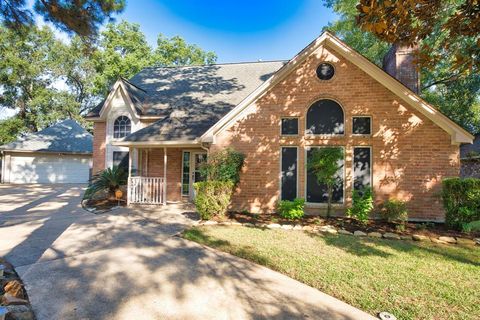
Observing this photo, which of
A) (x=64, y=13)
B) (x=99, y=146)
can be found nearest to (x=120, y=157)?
(x=99, y=146)

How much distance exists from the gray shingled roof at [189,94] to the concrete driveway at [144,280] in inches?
206

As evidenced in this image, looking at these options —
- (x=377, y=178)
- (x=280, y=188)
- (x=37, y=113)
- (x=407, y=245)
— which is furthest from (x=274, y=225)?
(x=37, y=113)

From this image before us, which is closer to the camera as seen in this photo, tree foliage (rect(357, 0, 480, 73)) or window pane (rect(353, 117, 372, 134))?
tree foliage (rect(357, 0, 480, 73))

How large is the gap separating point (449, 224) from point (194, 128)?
9.42 metres

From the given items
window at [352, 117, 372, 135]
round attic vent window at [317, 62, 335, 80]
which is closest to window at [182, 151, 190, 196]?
round attic vent window at [317, 62, 335, 80]

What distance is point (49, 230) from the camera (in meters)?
6.88

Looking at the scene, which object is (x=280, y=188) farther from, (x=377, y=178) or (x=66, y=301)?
(x=66, y=301)

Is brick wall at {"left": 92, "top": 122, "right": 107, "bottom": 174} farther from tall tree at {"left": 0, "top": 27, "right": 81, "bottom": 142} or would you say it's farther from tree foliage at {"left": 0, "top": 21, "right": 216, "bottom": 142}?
tall tree at {"left": 0, "top": 27, "right": 81, "bottom": 142}

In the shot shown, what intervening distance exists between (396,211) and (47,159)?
26.0 metres

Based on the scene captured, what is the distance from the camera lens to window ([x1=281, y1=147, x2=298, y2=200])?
9.24 m

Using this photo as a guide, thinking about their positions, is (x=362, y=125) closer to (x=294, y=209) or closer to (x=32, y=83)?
(x=294, y=209)

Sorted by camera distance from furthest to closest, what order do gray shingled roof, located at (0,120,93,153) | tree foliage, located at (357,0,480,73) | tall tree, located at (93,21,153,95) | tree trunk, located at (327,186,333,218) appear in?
tall tree, located at (93,21,153,95)
gray shingled roof, located at (0,120,93,153)
tree trunk, located at (327,186,333,218)
tree foliage, located at (357,0,480,73)

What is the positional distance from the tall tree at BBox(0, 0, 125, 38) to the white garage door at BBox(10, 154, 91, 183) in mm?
18605

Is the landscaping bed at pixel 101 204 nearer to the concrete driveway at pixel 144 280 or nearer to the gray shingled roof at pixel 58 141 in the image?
the concrete driveway at pixel 144 280
